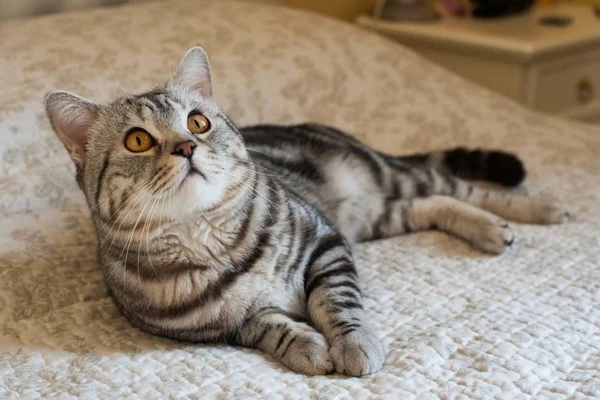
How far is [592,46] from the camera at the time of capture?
2.38 metres

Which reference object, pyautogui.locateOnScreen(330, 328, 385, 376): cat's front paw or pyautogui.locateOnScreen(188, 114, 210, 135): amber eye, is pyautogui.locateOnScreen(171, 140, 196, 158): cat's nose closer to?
pyautogui.locateOnScreen(188, 114, 210, 135): amber eye

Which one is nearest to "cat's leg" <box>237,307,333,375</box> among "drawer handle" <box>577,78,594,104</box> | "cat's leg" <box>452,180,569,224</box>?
"cat's leg" <box>452,180,569,224</box>

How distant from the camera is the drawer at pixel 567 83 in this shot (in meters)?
2.29

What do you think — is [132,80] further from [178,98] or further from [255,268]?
[255,268]

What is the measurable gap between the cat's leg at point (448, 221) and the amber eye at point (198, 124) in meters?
0.53

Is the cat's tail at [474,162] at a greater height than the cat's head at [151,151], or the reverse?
the cat's head at [151,151]

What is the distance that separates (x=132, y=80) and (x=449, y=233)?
76cm

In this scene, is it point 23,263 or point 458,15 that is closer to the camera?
point 23,263

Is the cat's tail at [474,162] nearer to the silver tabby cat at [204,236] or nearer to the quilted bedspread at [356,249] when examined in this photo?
the quilted bedspread at [356,249]

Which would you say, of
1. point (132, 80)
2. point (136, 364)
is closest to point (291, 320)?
point (136, 364)

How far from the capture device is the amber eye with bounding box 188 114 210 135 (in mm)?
1121

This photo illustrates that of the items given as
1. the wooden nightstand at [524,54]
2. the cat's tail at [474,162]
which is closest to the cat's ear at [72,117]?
the cat's tail at [474,162]

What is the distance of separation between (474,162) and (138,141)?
35.0 inches

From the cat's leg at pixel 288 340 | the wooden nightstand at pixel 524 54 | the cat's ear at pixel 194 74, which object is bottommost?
the cat's leg at pixel 288 340
